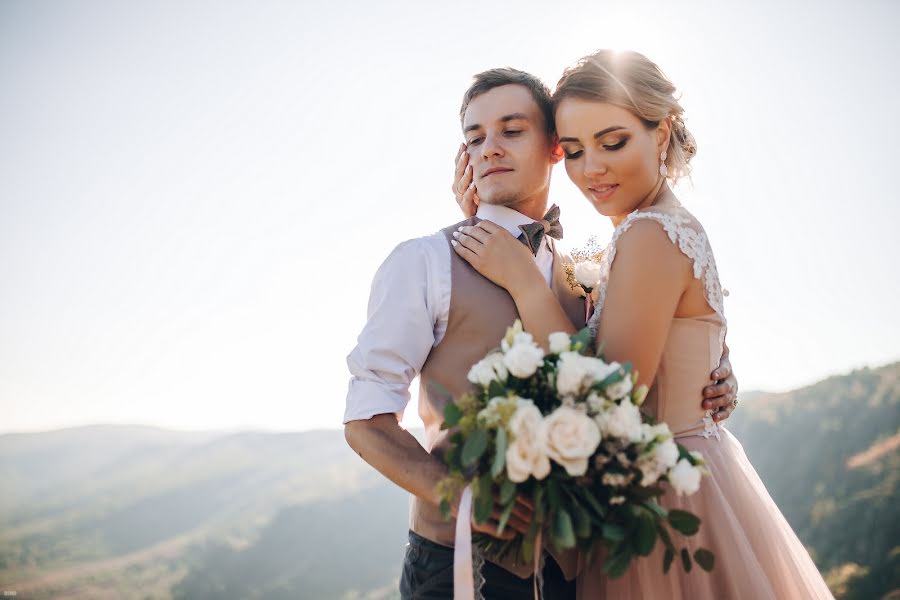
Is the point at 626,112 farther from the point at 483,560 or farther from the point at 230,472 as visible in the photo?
the point at 230,472

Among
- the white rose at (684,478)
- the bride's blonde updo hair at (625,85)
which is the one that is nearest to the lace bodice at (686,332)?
the bride's blonde updo hair at (625,85)

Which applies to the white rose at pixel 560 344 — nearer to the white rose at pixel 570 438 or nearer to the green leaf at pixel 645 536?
the white rose at pixel 570 438

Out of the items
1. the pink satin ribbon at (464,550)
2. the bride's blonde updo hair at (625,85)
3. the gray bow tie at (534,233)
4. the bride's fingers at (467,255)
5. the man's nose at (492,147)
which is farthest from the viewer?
the man's nose at (492,147)

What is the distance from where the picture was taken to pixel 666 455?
70.7 inches

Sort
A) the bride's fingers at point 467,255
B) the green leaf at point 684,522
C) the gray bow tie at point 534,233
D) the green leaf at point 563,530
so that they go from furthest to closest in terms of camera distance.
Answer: the gray bow tie at point 534,233 → the bride's fingers at point 467,255 → the green leaf at point 684,522 → the green leaf at point 563,530

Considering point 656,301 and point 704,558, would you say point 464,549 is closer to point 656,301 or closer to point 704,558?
point 704,558

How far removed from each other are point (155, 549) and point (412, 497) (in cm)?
1447

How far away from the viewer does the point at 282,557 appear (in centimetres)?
1373

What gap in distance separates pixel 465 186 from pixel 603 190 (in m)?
0.81

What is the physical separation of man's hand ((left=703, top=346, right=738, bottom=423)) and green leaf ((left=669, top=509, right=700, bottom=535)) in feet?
3.34

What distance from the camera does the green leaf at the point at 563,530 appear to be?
165 centimetres

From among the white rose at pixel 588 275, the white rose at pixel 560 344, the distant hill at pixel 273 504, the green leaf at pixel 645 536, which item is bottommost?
the distant hill at pixel 273 504

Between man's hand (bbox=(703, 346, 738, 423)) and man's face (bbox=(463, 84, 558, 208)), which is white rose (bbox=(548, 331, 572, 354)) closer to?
man's hand (bbox=(703, 346, 738, 423))

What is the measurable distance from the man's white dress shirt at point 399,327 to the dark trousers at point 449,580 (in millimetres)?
624
